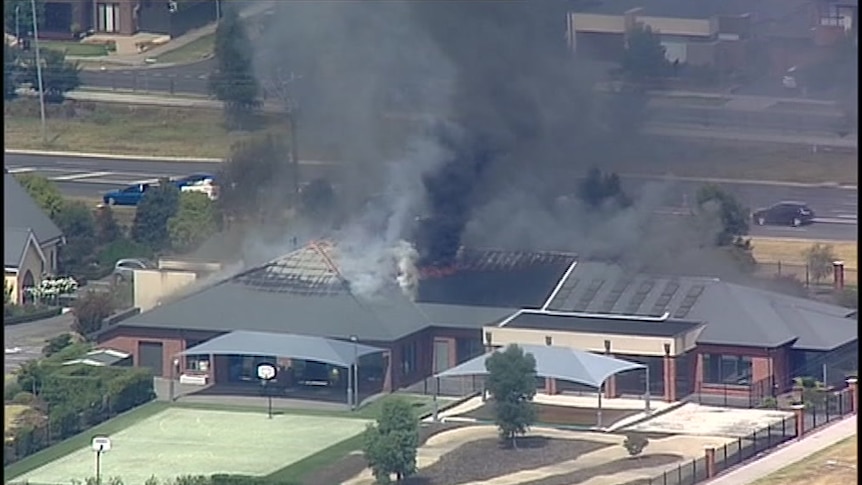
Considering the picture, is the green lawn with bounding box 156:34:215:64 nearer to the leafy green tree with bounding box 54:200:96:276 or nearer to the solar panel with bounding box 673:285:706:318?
the leafy green tree with bounding box 54:200:96:276

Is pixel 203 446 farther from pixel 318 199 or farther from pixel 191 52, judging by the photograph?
pixel 191 52

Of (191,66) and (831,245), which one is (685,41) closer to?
(831,245)

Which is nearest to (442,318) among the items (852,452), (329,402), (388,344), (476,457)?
(388,344)

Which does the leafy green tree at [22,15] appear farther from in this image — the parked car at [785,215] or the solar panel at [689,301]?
the solar panel at [689,301]

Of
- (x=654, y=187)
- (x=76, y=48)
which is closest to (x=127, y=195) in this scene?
(x=76, y=48)

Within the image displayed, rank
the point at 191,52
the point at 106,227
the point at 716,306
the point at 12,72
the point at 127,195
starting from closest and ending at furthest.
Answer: the point at 716,306 → the point at 106,227 → the point at 127,195 → the point at 12,72 → the point at 191,52

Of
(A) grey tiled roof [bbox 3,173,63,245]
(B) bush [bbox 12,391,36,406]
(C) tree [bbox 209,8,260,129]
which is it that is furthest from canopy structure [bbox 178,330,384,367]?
(C) tree [bbox 209,8,260,129]

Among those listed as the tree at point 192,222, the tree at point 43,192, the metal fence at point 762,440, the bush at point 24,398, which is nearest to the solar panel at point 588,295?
the metal fence at point 762,440
